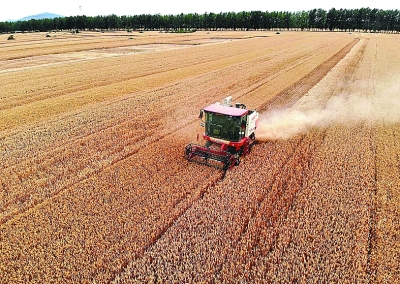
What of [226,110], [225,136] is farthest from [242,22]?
[225,136]

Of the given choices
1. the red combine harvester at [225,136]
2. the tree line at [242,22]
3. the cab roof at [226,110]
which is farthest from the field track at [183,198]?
the tree line at [242,22]

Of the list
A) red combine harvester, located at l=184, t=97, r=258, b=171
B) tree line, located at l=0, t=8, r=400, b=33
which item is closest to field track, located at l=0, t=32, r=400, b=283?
red combine harvester, located at l=184, t=97, r=258, b=171

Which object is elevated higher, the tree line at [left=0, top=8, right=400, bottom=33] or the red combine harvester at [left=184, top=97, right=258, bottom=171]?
the tree line at [left=0, top=8, right=400, bottom=33]

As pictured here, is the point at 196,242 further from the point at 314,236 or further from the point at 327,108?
the point at 327,108

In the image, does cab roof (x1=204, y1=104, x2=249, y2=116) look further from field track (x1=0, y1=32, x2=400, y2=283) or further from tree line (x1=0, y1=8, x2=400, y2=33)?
tree line (x1=0, y1=8, x2=400, y2=33)

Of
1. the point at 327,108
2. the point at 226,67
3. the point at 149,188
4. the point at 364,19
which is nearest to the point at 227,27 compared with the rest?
the point at 364,19

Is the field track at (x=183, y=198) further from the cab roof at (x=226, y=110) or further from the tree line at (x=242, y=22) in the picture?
the tree line at (x=242, y=22)
